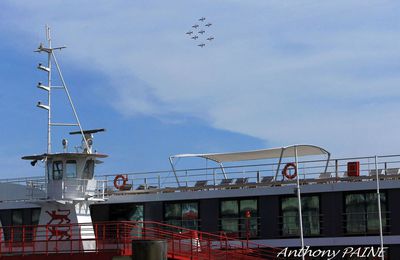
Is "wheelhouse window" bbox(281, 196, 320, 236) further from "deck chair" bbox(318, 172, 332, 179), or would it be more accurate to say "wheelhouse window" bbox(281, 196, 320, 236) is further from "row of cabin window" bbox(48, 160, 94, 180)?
"row of cabin window" bbox(48, 160, 94, 180)

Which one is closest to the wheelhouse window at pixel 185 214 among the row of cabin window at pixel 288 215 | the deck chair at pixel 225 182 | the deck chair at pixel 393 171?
the row of cabin window at pixel 288 215

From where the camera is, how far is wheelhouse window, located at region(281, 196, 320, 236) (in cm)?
3703

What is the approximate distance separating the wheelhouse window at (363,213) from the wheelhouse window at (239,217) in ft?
15.6

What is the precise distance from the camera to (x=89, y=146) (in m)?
39.4

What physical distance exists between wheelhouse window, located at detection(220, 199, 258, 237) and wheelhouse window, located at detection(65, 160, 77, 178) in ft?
25.4

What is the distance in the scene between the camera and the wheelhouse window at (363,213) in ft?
117

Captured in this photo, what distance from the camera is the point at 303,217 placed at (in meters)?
37.3

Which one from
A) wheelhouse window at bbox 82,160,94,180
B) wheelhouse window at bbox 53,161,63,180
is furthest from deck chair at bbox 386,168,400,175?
wheelhouse window at bbox 53,161,63,180

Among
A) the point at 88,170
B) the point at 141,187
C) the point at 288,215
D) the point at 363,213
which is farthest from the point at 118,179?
the point at 363,213

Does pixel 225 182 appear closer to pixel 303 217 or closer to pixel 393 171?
pixel 303 217

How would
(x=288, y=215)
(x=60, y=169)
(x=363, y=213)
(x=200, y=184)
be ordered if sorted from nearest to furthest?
(x=363, y=213) → (x=288, y=215) → (x=60, y=169) → (x=200, y=184)

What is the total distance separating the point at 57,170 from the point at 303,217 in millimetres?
12557

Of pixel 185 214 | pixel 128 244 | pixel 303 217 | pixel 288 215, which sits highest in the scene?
pixel 185 214

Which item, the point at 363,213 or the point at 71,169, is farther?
the point at 71,169
